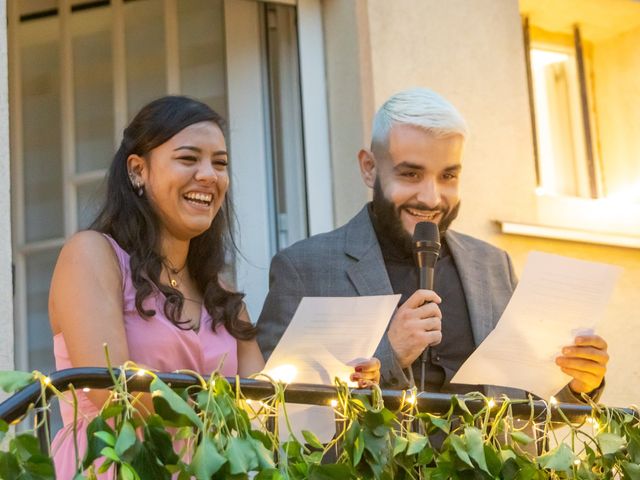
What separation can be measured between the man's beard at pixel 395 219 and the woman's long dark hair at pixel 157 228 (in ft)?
1.83

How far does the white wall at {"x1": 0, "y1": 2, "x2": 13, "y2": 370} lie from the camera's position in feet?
14.9

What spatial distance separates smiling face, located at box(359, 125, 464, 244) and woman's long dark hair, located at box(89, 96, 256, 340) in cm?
58

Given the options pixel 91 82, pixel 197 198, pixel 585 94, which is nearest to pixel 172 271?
pixel 197 198

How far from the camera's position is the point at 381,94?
19.1 feet

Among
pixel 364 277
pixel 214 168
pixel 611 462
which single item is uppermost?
pixel 214 168

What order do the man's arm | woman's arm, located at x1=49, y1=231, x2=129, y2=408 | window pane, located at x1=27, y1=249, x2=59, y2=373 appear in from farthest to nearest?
window pane, located at x1=27, y1=249, x2=59, y2=373 → the man's arm → woman's arm, located at x1=49, y1=231, x2=129, y2=408

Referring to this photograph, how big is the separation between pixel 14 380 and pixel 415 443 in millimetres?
886

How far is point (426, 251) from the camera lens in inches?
149

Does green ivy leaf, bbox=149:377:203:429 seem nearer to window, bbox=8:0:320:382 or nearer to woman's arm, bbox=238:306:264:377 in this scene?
woman's arm, bbox=238:306:264:377

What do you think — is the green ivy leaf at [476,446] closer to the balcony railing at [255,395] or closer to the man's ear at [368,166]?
the balcony railing at [255,395]

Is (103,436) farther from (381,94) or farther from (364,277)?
(381,94)

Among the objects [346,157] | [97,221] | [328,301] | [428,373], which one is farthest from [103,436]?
[346,157]

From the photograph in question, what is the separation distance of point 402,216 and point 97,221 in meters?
0.95

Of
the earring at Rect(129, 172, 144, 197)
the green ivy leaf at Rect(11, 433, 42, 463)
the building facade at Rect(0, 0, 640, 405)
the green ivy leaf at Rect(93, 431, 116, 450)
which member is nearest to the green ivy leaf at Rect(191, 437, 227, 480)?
the green ivy leaf at Rect(93, 431, 116, 450)
